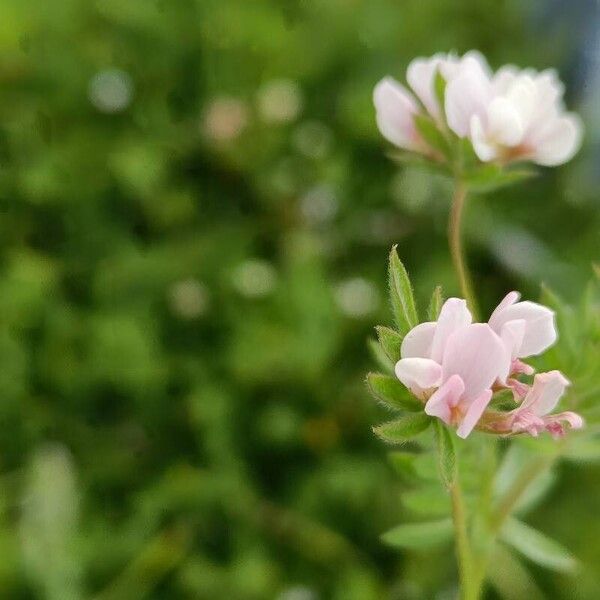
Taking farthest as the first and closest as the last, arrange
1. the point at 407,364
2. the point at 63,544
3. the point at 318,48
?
→ the point at 318,48, the point at 63,544, the point at 407,364

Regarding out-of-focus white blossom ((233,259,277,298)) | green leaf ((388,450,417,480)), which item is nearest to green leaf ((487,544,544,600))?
out-of-focus white blossom ((233,259,277,298))

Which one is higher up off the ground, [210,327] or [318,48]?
[318,48]

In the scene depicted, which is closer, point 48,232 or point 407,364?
point 407,364

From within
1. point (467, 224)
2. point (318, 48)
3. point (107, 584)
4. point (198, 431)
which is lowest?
point (107, 584)

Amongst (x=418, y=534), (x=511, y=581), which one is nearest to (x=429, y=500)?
(x=418, y=534)

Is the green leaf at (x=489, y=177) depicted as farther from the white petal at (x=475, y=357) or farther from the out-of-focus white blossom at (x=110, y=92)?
the out-of-focus white blossom at (x=110, y=92)

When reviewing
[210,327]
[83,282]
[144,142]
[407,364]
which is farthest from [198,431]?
[407,364]

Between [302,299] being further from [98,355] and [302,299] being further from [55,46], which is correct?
[55,46]

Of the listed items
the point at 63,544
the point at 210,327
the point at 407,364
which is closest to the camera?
the point at 407,364
